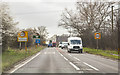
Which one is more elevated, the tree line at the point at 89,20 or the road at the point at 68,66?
the tree line at the point at 89,20

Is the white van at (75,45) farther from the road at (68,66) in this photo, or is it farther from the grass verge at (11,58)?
the road at (68,66)

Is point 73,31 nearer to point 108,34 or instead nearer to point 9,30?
point 108,34

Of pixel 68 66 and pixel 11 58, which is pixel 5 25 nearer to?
pixel 11 58

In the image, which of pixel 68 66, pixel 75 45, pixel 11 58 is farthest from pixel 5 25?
pixel 68 66

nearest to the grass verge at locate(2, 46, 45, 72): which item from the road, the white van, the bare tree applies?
the road

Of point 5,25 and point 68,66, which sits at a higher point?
point 5,25

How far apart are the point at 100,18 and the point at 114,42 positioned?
53.5ft

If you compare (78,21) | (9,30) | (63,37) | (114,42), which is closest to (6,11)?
(9,30)

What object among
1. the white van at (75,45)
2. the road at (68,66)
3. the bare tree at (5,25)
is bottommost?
the road at (68,66)

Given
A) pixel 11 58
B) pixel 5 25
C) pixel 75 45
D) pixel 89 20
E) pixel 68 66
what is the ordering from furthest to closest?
pixel 89 20 < pixel 75 45 < pixel 5 25 < pixel 11 58 < pixel 68 66

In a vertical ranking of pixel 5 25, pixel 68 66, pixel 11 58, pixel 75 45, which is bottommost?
pixel 68 66

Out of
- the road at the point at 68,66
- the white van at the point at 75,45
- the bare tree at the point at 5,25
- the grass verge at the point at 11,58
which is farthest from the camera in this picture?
the white van at the point at 75,45

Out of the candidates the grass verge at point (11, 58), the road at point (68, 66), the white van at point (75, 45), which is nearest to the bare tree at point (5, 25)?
the grass verge at point (11, 58)

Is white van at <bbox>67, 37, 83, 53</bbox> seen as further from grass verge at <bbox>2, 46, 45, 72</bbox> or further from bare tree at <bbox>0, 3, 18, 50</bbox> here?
bare tree at <bbox>0, 3, 18, 50</bbox>
